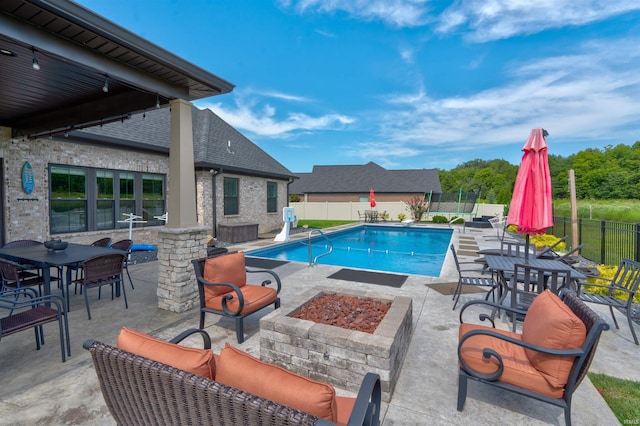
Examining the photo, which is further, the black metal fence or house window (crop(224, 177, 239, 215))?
house window (crop(224, 177, 239, 215))

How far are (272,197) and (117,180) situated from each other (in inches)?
317

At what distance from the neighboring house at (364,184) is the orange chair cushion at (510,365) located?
97.4ft

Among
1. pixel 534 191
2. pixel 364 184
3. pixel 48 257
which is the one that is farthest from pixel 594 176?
pixel 48 257

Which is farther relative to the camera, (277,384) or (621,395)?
(621,395)

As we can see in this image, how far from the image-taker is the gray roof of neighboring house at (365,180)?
3238 cm

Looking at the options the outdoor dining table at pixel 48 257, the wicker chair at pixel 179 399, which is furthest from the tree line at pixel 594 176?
the wicker chair at pixel 179 399

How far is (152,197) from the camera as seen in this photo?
10.9 meters

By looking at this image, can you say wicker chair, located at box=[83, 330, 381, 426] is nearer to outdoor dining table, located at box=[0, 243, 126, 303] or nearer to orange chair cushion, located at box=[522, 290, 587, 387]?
orange chair cushion, located at box=[522, 290, 587, 387]

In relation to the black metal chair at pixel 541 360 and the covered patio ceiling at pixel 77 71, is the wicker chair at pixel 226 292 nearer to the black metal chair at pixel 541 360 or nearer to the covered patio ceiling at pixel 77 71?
the black metal chair at pixel 541 360

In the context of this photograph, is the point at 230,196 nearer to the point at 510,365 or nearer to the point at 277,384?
the point at 510,365

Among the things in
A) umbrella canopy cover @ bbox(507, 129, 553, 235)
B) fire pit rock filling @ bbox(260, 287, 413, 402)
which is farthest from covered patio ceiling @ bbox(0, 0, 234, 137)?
umbrella canopy cover @ bbox(507, 129, 553, 235)

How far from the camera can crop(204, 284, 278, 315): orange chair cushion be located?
387 centimetres

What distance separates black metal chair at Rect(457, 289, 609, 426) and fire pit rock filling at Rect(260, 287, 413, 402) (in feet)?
2.11

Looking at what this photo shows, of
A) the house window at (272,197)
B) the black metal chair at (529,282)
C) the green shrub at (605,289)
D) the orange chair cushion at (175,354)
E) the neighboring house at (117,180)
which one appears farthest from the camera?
the house window at (272,197)
